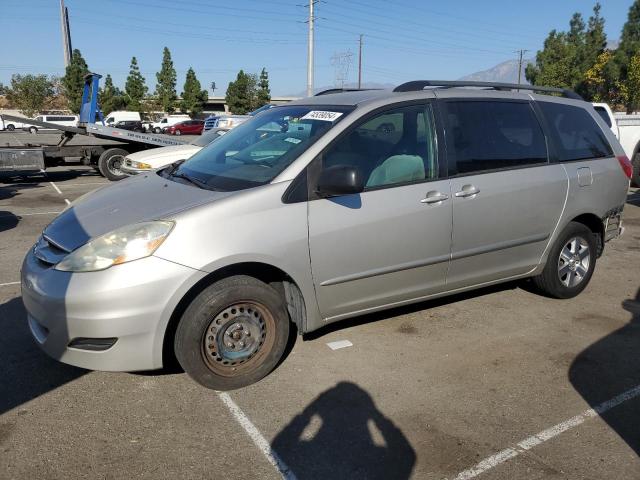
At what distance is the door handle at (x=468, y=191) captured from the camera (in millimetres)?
4008

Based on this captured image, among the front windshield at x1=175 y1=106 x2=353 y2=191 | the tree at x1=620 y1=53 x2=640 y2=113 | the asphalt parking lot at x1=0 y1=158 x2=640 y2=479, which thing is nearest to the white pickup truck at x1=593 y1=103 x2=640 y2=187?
the asphalt parking lot at x1=0 y1=158 x2=640 y2=479

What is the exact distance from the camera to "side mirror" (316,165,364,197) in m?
3.37

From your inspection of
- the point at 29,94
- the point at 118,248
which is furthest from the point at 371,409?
the point at 29,94

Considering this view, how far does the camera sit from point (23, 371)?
143 inches

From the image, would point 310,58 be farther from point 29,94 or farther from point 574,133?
point 29,94

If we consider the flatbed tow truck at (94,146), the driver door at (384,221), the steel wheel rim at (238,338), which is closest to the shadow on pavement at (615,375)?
the driver door at (384,221)

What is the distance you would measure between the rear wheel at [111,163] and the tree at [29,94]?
Answer: 215 feet

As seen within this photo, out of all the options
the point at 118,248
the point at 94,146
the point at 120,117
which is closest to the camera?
the point at 118,248

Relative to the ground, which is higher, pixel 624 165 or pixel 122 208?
pixel 624 165

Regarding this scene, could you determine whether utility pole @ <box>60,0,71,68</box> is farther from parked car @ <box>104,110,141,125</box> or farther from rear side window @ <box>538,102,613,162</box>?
rear side window @ <box>538,102,613,162</box>

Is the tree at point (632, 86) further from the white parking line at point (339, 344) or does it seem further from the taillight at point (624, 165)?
the white parking line at point (339, 344)

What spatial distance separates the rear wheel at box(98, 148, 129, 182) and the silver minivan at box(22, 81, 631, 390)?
11.1 m

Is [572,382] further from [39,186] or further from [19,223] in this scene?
[39,186]

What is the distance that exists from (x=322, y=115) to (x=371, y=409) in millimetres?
2068
